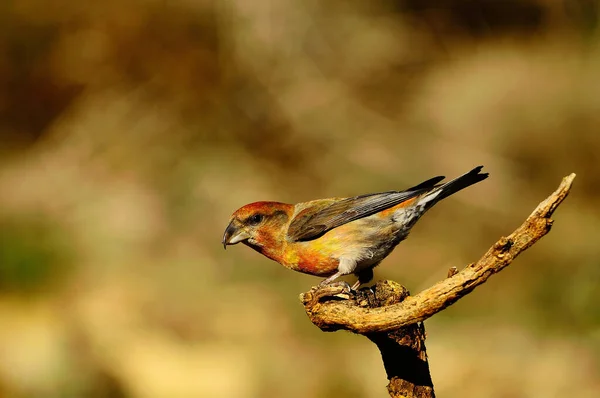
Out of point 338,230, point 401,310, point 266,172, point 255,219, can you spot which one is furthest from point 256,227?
point 266,172

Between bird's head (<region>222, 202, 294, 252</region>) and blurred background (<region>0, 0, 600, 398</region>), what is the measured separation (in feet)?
13.2

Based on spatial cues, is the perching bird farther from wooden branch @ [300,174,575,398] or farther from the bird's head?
wooden branch @ [300,174,575,398]

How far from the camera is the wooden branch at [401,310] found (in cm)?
312

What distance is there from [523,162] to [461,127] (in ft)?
3.20

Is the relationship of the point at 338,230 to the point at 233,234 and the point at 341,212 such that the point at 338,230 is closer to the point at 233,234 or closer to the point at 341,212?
the point at 341,212

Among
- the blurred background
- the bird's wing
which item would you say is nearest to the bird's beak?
the bird's wing

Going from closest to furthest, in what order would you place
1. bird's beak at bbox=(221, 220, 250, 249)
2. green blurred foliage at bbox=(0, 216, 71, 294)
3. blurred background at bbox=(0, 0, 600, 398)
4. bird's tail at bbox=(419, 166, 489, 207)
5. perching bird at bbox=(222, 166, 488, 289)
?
bird's tail at bbox=(419, 166, 489, 207) → perching bird at bbox=(222, 166, 488, 289) → bird's beak at bbox=(221, 220, 250, 249) → blurred background at bbox=(0, 0, 600, 398) → green blurred foliage at bbox=(0, 216, 71, 294)

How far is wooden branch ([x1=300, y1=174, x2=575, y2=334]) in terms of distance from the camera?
10.0 ft

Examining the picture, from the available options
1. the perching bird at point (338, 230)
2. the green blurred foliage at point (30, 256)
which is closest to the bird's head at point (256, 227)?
the perching bird at point (338, 230)

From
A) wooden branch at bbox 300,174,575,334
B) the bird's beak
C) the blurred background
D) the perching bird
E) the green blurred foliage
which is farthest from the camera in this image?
the green blurred foliage

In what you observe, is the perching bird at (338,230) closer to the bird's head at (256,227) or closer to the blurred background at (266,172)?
the bird's head at (256,227)

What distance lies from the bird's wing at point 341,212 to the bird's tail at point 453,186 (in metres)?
0.05

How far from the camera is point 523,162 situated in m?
10.2

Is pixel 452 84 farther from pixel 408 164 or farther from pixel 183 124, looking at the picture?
pixel 183 124
